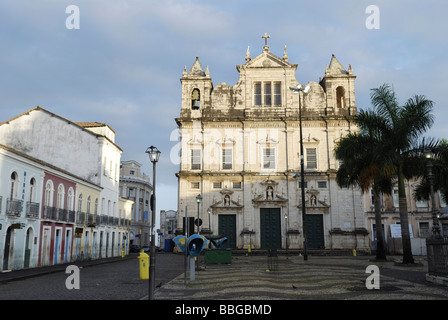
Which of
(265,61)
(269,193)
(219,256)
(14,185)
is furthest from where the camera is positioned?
(265,61)

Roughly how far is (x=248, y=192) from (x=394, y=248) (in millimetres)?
13548

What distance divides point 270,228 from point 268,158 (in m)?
6.61

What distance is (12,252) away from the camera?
69.0 ft

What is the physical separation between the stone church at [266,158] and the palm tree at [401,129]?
624 inches

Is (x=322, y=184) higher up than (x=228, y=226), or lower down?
higher up

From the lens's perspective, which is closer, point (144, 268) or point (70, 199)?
point (144, 268)

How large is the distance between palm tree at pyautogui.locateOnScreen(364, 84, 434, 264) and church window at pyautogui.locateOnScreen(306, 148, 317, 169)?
666 inches

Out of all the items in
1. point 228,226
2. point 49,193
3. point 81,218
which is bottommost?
point 228,226

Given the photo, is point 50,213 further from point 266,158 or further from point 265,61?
point 265,61

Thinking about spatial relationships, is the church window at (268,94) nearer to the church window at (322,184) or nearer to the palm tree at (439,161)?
the church window at (322,184)

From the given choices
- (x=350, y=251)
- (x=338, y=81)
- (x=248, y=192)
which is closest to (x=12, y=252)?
(x=248, y=192)

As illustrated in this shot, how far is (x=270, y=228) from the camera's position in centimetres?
3878

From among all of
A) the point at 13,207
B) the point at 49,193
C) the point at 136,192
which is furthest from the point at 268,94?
the point at 136,192
